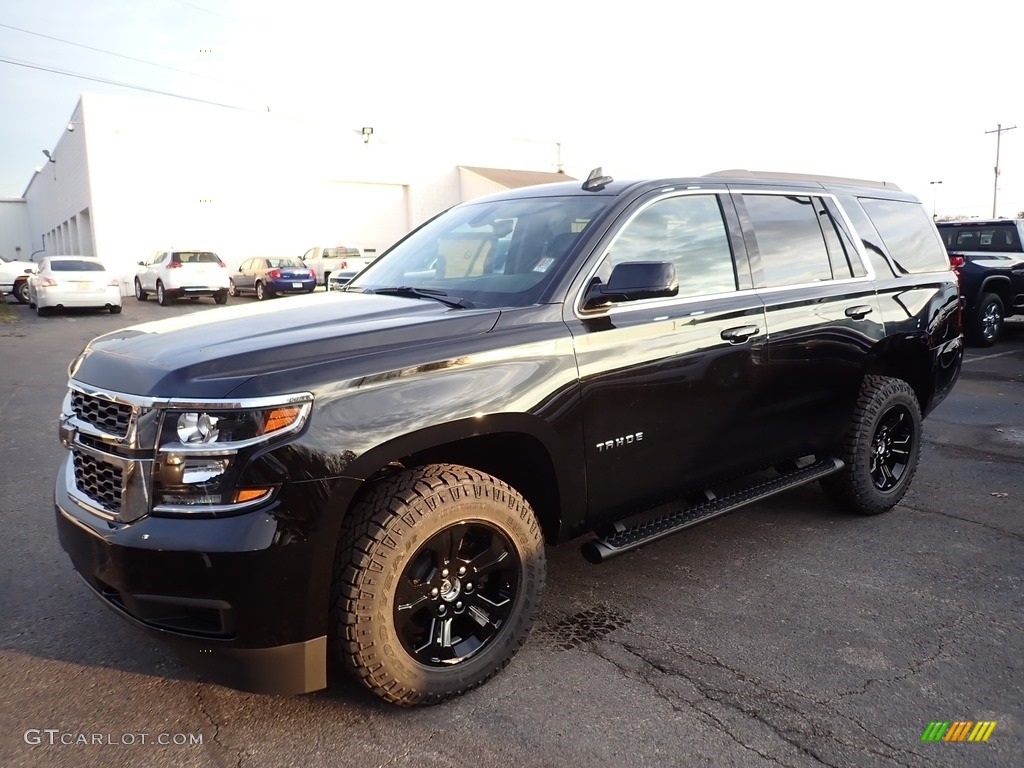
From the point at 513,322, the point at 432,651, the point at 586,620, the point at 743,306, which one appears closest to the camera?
the point at 432,651

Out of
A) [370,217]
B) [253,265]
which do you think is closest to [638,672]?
[253,265]

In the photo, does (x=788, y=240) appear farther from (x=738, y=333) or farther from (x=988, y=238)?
(x=988, y=238)

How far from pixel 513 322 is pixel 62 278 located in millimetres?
19084

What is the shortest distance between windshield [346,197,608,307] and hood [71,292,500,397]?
237 millimetres

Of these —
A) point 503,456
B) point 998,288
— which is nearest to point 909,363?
point 503,456

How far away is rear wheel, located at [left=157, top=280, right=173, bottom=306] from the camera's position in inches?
862

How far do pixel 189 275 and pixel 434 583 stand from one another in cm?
2101

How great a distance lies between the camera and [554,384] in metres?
2.96

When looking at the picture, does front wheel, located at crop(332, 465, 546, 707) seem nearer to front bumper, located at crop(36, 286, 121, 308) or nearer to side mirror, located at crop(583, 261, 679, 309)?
side mirror, located at crop(583, 261, 679, 309)

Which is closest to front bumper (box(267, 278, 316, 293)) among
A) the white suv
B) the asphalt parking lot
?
the white suv

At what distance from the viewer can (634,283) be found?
3.07 metres

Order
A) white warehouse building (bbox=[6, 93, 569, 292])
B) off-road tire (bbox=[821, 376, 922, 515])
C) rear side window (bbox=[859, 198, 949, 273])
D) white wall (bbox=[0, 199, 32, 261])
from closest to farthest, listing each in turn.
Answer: off-road tire (bbox=[821, 376, 922, 515]), rear side window (bbox=[859, 198, 949, 273]), white warehouse building (bbox=[6, 93, 569, 292]), white wall (bbox=[0, 199, 32, 261])

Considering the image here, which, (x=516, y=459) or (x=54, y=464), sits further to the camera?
(x=54, y=464)

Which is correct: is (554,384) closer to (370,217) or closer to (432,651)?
(432,651)
